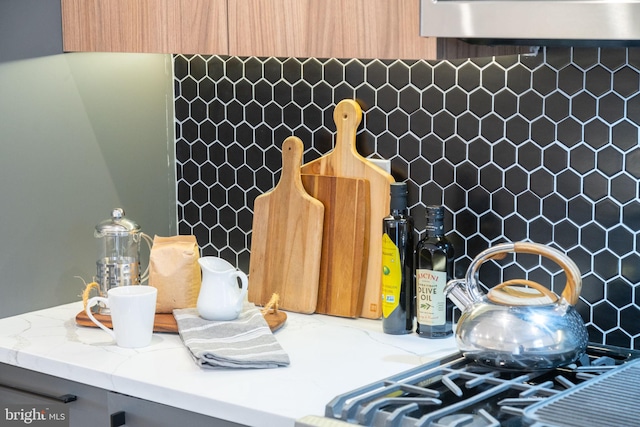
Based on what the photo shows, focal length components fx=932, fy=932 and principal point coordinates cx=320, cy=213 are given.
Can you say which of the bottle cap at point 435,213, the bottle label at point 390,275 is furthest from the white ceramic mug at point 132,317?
the bottle cap at point 435,213

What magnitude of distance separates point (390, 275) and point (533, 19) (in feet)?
2.22

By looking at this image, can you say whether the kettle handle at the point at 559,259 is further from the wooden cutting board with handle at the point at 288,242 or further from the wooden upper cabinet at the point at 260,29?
the wooden cutting board with handle at the point at 288,242

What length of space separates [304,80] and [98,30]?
1.64 ft

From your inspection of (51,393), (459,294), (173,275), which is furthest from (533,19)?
(51,393)

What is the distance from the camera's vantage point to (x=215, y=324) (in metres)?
1.99

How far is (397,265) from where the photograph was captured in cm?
197

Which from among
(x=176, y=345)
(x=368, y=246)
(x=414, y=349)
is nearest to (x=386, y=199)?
(x=368, y=246)

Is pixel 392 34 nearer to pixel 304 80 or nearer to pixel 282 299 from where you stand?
pixel 304 80

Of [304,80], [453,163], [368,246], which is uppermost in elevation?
[304,80]

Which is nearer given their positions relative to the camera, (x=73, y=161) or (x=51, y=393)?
(x=51, y=393)

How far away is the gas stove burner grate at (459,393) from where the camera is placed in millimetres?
1462

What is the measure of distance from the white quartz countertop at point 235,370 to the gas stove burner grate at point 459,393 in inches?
2.7

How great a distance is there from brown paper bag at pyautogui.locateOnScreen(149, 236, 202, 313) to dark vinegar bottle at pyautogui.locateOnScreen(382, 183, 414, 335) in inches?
18.1

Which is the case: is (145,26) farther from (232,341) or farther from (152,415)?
(152,415)
